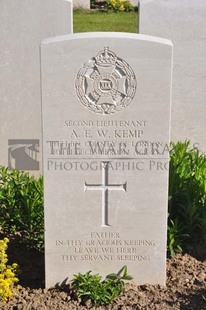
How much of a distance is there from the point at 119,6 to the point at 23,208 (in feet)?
37.2

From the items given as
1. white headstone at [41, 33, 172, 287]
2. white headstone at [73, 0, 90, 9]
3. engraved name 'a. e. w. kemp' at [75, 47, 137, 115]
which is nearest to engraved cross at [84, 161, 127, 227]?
white headstone at [41, 33, 172, 287]

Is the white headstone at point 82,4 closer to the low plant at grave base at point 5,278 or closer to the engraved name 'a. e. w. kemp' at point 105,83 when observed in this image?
the engraved name 'a. e. w. kemp' at point 105,83

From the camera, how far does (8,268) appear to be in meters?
4.18

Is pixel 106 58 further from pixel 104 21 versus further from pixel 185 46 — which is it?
pixel 104 21

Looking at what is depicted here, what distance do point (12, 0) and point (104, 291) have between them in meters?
3.01

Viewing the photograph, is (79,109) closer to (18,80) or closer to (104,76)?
(104,76)

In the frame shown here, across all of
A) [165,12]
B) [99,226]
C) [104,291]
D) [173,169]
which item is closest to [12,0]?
[165,12]

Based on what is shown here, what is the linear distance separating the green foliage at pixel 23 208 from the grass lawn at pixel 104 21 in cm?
817

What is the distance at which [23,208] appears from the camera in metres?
4.93

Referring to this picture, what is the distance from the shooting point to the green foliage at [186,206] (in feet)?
15.1

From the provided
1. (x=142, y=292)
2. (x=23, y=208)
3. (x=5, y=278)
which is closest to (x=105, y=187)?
(x=142, y=292)

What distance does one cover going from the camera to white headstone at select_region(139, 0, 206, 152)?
5914mm

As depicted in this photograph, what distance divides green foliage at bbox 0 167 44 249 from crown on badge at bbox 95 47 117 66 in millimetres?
1414

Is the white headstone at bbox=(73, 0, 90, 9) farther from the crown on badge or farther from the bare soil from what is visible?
the crown on badge
